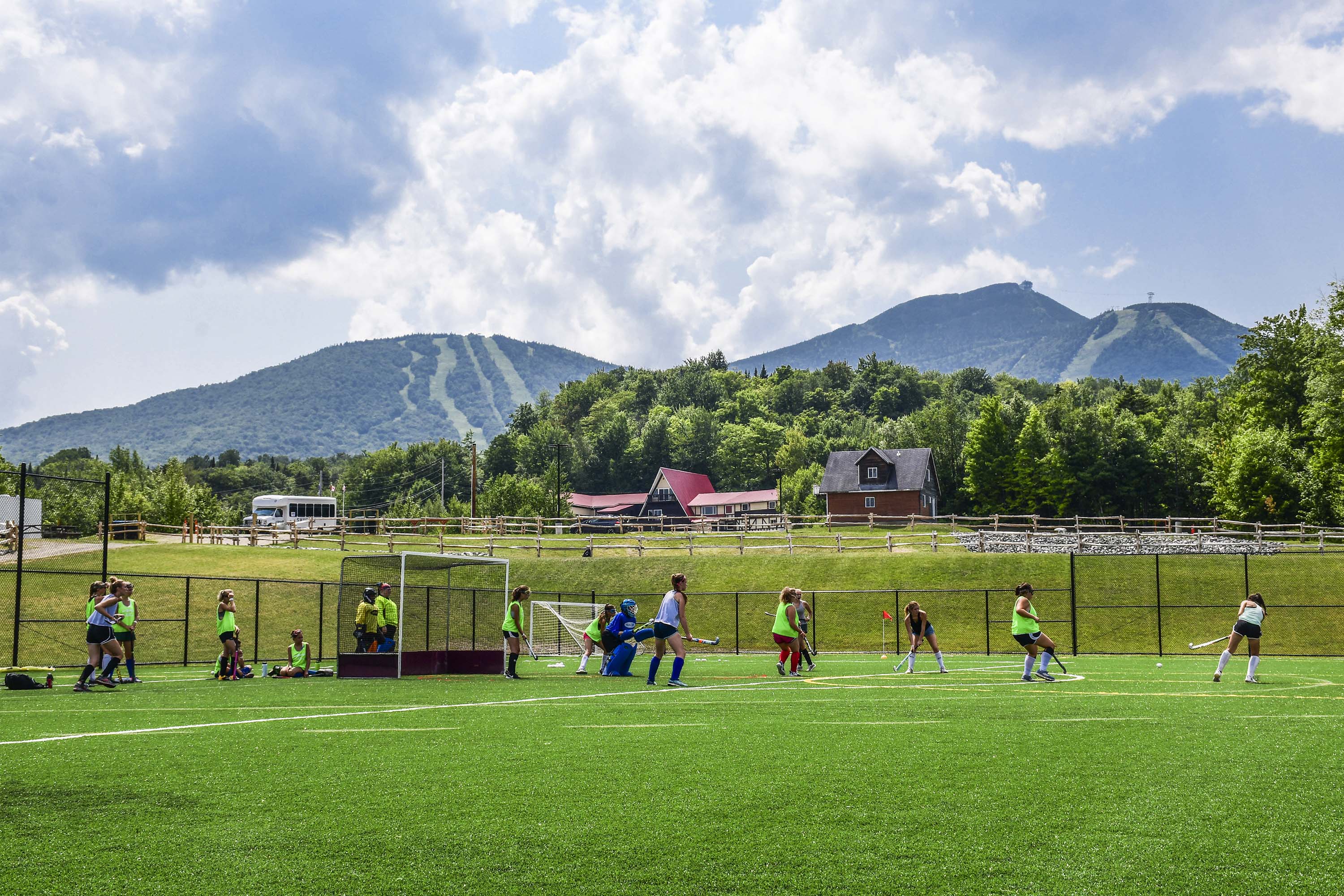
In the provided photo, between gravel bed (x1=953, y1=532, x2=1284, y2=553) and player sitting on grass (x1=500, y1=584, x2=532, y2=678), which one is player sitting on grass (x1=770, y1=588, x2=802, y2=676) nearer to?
player sitting on grass (x1=500, y1=584, x2=532, y2=678)

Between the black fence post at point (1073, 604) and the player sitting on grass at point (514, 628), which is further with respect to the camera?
the black fence post at point (1073, 604)

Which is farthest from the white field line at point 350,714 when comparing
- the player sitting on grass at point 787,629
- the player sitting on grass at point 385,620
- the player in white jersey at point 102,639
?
the player sitting on grass at point 385,620

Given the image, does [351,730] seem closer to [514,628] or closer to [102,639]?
[102,639]

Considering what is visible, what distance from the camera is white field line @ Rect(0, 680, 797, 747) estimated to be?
978cm

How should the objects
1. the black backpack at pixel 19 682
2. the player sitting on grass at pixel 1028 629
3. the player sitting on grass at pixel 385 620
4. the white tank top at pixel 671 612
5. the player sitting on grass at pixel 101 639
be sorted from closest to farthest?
1. the white tank top at pixel 671 612
2. the player sitting on grass at pixel 101 639
3. the black backpack at pixel 19 682
4. the player sitting on grass at pixel 1028 629
5. the player sitting on grass at pixel 385 620

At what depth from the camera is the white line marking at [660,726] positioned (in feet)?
34.0

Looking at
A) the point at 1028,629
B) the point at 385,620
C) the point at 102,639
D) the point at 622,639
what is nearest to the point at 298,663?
the point at 385,620

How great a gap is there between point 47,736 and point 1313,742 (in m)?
11.7

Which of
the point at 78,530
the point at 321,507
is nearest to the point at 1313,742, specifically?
the point at 78,530

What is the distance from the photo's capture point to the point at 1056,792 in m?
6.86

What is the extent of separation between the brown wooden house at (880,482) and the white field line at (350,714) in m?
62.9

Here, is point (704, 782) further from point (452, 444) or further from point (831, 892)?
point (452, 444)

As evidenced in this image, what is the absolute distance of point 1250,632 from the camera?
16.0 meters

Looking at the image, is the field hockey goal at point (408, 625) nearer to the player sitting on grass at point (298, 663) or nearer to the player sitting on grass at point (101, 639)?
the player sitting on grass at point (298, 663)
